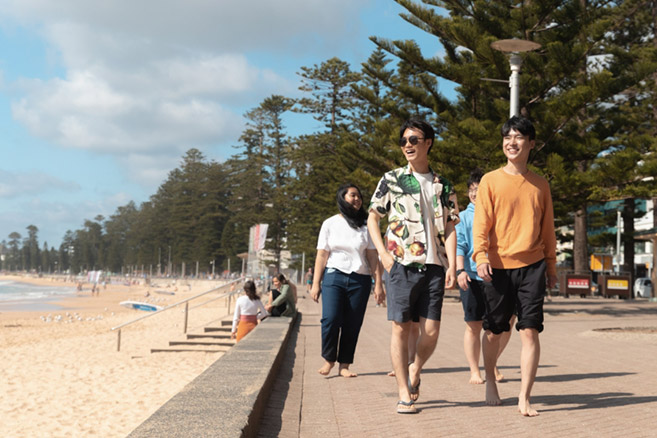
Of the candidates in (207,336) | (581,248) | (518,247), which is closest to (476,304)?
(518,247)

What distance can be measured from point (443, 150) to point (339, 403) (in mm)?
14525

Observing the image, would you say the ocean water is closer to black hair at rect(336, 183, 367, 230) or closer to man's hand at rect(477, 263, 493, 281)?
black hair at rect(336, 183, 367, 230)

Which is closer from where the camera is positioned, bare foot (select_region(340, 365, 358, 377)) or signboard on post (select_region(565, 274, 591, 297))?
bare foot (select_region(340, 365, 358, 377))

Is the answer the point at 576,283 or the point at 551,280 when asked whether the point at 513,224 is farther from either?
the point at 576,283

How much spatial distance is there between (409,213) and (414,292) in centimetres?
48

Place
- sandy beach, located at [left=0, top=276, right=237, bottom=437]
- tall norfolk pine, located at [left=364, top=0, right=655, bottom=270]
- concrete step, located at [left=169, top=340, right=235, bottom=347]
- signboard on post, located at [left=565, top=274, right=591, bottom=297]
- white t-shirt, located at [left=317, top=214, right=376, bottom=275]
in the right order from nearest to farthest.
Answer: white t-shirt, located at [left=317, top=214, right=376, bottom=275]
sandy beach, located at [left=0, top=276, right=237, bottom=437]
concrete step, located at [left=169, top=340, right=235, bottom=347]
tall norfolk pine, located at [left=364, top=0, right=655, bottom=270]
signboard on post, located at [left=565, top=274, right=591, bottom=297]

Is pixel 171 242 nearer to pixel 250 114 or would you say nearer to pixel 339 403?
pixel 250 114

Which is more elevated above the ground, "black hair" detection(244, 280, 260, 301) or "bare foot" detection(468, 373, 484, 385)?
"black hair" detection(244, 280, 260, 301)

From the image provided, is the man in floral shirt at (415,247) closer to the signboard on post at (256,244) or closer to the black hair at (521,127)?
the black hair at (521,127)

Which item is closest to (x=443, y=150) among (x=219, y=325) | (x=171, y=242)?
(x=219, y=325)

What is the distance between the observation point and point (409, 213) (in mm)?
4367

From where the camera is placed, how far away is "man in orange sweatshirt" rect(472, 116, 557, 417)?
4.13m

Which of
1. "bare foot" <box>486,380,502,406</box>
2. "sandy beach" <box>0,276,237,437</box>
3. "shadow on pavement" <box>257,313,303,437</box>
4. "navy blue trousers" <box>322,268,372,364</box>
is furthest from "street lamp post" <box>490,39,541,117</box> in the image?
"bare foot" <box>486,380,502,406</box>

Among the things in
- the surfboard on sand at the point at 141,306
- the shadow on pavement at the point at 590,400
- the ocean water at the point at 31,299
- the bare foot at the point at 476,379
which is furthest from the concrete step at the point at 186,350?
the ocean water at the point at 31,299
